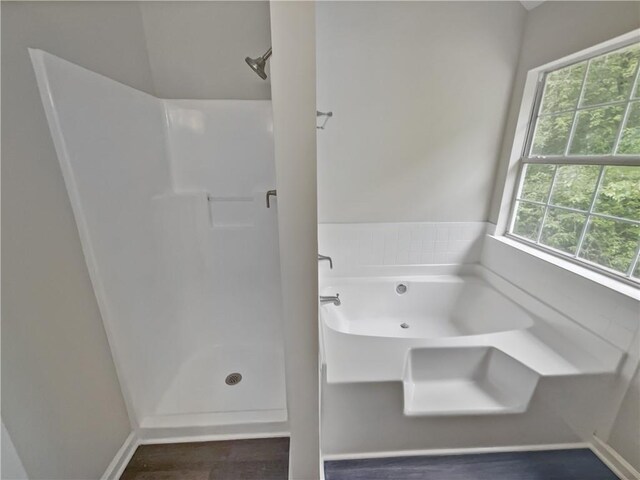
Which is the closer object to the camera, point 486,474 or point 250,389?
point 486,474

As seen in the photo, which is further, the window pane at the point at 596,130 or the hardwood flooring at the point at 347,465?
the window pane at the point at 596,130

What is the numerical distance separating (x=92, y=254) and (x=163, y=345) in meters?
0.74

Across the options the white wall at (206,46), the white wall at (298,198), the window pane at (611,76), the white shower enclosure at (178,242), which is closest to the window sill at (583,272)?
the window pane at (611,76)

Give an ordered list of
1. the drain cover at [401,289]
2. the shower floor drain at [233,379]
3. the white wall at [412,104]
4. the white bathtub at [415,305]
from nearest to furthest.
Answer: the shower floor drain at [233,379] → the white wall at [412,104] → the white bathtub at [415,305] → the drain cover at [401,289]

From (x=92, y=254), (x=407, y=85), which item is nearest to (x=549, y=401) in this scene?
(x=407, y=85)

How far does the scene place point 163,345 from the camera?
1.51 meters

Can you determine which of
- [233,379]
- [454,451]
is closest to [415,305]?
[454,451]

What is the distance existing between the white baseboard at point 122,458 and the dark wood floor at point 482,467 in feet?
3.10

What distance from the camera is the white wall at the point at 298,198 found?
2.10 ft

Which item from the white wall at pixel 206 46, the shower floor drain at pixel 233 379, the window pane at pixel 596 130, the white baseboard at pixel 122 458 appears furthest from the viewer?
the shower floor drain at pixel 233 379

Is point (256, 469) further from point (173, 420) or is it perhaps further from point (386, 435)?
point (386, 435)

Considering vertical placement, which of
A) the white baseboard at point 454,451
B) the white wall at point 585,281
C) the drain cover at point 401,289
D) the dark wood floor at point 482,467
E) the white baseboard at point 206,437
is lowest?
the dark wood floor at point 482,467

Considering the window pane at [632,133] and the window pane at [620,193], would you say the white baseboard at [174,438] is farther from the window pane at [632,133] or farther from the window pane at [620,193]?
the window pane at [632,133]

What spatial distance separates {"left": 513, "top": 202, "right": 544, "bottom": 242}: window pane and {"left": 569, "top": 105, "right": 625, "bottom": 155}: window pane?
41cm
